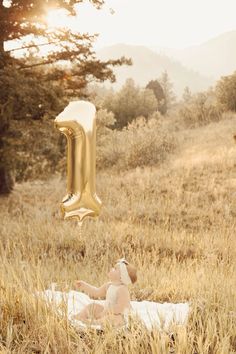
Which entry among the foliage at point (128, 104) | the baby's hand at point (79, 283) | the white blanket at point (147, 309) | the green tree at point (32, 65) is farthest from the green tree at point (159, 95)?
the baby's hand at point (79, 283)

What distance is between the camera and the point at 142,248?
8.27 meters

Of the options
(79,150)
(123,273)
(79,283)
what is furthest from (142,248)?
(79,150)

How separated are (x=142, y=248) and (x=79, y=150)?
516cm

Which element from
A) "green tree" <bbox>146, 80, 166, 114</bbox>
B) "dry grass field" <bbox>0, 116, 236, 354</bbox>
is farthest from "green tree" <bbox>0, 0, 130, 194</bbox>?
"green tree" <bbox>146, 80, 166, 114</bbox>

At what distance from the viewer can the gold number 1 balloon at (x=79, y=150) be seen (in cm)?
327

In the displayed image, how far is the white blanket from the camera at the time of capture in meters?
3.44

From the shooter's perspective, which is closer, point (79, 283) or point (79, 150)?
point (79, 150)

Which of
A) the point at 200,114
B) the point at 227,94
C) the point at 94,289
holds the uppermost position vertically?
the point at 227,94

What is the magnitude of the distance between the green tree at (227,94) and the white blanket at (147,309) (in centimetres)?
2480

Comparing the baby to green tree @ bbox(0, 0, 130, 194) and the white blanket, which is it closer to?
the white blanket

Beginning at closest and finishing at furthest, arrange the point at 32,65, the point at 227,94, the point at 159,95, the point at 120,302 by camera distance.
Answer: the point at 120,302 → the point at 32,65 → the point at 227,94 → the point at 159,95

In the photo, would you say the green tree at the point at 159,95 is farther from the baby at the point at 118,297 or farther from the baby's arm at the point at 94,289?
the baby at the point at 118,297

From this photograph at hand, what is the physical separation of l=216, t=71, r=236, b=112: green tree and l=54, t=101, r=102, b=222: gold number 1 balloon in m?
25.8

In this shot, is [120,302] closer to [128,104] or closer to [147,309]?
[147,309]
